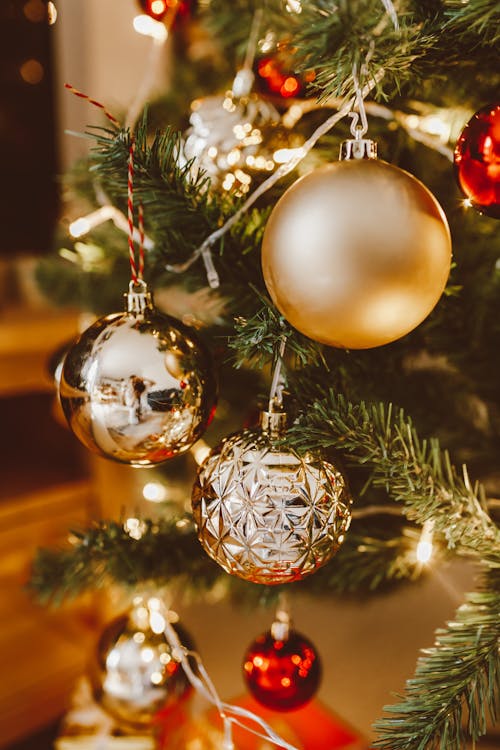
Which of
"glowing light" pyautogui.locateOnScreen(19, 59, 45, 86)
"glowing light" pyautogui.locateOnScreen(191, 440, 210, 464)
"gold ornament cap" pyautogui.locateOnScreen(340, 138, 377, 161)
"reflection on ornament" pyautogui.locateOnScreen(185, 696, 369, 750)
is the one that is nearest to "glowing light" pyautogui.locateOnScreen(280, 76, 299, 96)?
"gold ornament cap" pyautogui.locateOnScreen(340, 138, 377, 161)

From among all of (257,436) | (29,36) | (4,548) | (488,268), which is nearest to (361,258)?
(257,436)

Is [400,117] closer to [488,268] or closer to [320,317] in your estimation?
[488,268]

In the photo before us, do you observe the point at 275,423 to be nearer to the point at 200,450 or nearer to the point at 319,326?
the point at 319,326

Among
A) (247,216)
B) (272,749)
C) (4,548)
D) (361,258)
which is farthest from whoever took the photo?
(4,548)

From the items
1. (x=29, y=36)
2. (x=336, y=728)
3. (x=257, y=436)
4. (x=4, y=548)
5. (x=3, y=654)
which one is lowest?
(x=3, y=654)

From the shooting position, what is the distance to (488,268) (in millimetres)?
496

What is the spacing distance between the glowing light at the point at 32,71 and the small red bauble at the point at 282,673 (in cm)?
103

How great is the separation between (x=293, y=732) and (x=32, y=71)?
3.59ft

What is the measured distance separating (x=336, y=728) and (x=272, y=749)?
0.08 m

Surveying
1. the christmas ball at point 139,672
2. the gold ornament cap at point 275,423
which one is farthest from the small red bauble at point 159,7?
the christmas ball at point 139,672

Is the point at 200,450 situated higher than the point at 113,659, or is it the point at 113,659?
the point at 200,450

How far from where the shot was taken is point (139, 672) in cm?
56

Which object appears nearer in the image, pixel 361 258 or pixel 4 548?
pixel 361 258

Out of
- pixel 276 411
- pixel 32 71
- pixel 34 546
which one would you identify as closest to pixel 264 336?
pixel 276 411
